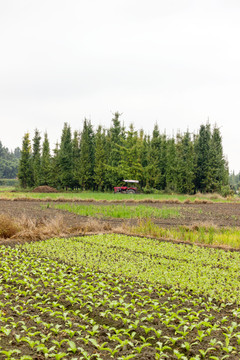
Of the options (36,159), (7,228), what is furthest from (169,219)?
(36,159)

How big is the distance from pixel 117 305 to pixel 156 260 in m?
3.03

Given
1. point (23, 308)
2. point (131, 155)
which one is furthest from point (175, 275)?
point (131, 155)

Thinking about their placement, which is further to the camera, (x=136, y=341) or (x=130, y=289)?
(x=130, y=289)

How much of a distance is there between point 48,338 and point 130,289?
2.32m

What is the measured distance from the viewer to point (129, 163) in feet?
152

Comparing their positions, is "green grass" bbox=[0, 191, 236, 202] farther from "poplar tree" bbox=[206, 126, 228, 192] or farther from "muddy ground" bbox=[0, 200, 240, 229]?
"muddy ground" bbox=[0, 200, 240, 229]

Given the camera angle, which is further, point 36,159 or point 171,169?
point 36,159

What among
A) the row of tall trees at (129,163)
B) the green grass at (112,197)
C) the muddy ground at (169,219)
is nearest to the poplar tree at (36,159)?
the row of tall trees at (129,163)

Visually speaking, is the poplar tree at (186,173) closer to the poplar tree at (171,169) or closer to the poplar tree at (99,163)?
the poplar tree at (171,169)

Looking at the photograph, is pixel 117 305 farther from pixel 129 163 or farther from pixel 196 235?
pixel 129 163

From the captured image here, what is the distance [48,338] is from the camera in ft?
14.9

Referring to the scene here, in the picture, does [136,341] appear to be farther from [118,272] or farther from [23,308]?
[118,272]

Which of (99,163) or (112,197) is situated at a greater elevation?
(99,163)

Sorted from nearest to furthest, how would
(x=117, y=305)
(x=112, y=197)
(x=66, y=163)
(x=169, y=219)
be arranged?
(x=117, y=305)
(x=169, y=219)
(x=112, y=197)
(x=66, y=163)
